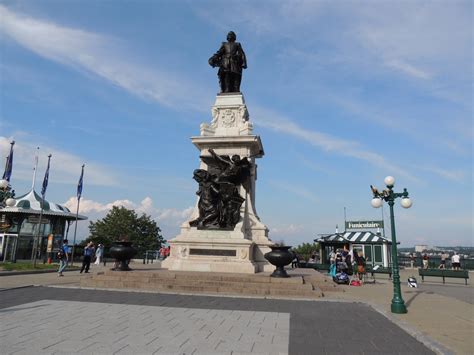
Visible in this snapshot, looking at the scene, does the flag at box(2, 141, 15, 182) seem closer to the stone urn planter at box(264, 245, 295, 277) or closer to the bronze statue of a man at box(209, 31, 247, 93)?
the bronze statue of a man at box(209, 31, 247, 93)

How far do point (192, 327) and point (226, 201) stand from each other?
30.1 feet

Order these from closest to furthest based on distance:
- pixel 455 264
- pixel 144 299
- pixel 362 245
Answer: pixel 144 299, pixel 455 264, pixel 362 245

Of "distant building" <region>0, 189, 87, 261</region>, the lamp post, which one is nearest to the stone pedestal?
the lamp post

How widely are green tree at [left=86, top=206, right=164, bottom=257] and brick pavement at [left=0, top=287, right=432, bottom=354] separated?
134 feet

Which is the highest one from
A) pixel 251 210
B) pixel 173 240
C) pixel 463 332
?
pixel 251 210

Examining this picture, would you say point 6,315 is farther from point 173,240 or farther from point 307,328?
point 173,240

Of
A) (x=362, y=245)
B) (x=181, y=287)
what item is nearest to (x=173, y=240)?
(x=181, y=287)

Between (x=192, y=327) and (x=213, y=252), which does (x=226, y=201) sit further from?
(x=192, y=327)

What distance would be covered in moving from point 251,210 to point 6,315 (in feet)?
35.4

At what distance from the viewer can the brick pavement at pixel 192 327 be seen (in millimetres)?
5262

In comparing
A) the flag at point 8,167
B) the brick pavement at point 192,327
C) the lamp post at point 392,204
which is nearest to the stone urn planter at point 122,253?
the brick pavement at point 192,327

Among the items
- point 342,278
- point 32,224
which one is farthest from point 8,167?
point 342,278

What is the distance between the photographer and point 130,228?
163 feet

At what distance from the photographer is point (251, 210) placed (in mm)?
16297
